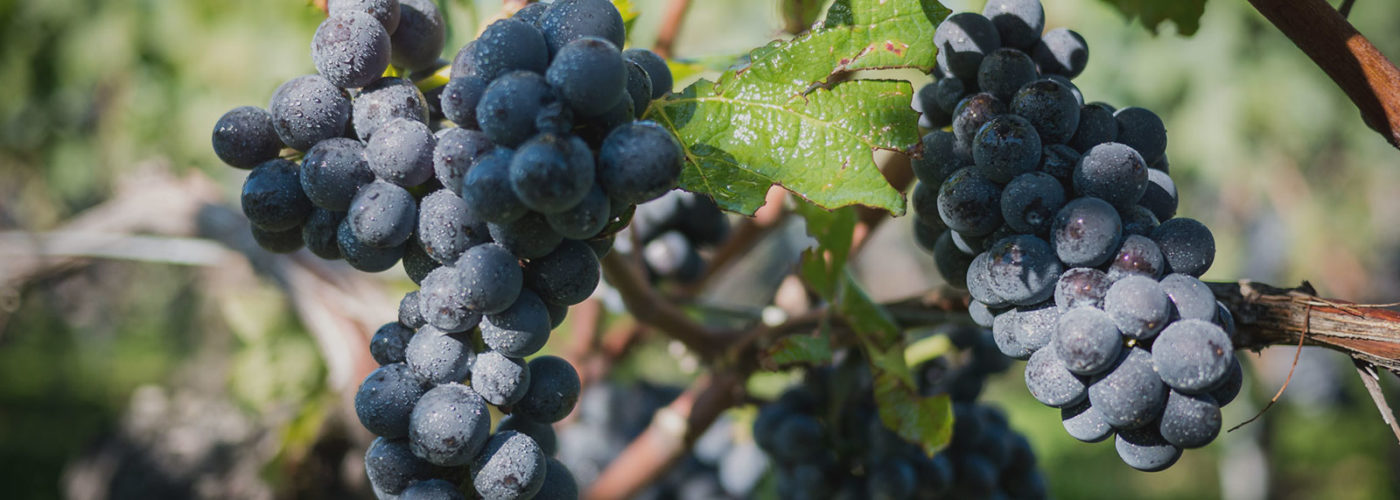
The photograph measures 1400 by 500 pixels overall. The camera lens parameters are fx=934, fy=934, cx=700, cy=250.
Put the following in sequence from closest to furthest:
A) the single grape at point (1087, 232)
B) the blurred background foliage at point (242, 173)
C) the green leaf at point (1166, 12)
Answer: the single grape at point (1087, 232), the green leaf at point (1166, 12), the blurred background foliage at point (242, 173)

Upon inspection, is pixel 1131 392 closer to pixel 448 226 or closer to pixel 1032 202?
pixel 1032 202

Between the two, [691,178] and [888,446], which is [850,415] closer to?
[888,446]

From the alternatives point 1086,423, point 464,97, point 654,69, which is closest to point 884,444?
point 1086,423

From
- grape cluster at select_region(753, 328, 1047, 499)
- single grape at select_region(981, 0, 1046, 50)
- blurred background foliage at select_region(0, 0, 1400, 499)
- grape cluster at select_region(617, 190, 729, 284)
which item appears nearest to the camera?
single grape at select_region(981, 0, 1046, 50)

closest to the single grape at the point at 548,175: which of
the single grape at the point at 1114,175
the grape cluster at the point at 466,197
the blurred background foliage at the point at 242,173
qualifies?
the grape cluster at the point at 466,197

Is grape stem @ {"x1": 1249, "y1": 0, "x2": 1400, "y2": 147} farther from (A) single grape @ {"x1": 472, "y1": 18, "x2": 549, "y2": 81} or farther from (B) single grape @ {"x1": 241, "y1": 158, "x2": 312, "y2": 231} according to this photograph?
(B) single grape @ {"x1": 241, "y1": 158, "x2": 312, "y2": 231}

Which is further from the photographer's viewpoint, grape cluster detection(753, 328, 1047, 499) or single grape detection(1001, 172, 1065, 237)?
grape cluster detection(753, 328, 1047, 499)

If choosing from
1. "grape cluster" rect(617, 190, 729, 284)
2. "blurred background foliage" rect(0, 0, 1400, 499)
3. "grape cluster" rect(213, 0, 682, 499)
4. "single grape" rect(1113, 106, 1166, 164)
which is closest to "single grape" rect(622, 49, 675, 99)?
"grape cluster" rect(213, 0, 682, 499)

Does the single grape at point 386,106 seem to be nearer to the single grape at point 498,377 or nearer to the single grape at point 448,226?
the single grape at point 448,226
